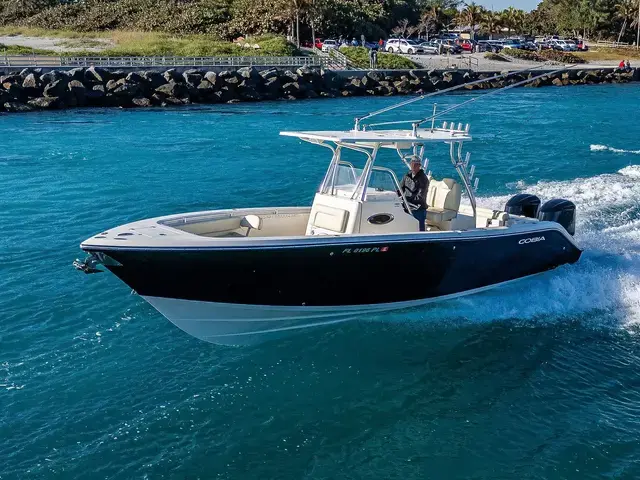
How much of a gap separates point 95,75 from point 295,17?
2743 centimetres

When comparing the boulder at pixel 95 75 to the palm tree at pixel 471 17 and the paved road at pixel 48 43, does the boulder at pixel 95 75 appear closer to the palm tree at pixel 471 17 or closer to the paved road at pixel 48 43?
the paved road at pixel 48 43

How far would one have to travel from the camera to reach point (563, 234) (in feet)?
40.4

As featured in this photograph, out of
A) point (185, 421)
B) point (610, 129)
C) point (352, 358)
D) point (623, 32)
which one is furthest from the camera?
point (623, 32)

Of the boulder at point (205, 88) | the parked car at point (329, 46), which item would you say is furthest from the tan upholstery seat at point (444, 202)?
the parked car at point (329, 46)

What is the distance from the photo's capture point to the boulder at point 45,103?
36.9m

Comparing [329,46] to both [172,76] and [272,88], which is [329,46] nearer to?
[272,88]

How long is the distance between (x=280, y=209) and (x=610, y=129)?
26.0 meters

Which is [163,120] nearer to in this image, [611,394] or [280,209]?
[280,209]

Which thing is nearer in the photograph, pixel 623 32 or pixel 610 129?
pixel 610 129

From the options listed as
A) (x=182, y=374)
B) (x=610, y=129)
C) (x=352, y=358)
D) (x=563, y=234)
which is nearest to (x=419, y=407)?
(x=352, y=358)

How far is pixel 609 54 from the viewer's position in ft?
243

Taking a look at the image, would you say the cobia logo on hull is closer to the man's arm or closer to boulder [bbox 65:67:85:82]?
the man's arm

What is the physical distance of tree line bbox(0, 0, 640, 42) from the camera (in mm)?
65750

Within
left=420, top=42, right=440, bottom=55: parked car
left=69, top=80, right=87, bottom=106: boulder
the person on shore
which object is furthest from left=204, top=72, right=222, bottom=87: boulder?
left=420, top=42, right=440, bottom=55: parked car
